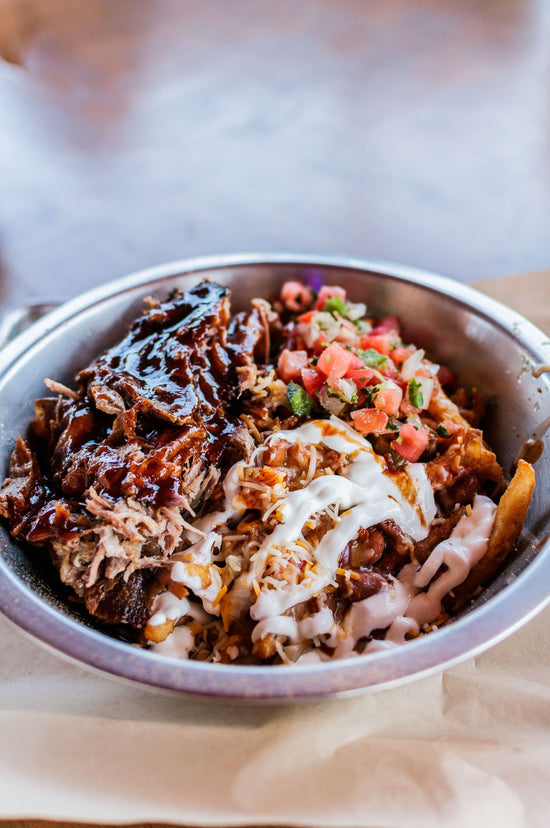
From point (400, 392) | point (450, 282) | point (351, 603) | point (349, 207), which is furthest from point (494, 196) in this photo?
point (351, 603)

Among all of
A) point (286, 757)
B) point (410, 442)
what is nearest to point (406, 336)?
point (410, 442)

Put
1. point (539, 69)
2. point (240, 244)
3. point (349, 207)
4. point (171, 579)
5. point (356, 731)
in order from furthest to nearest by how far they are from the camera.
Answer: point (539, 69) → point (349, 207) → point (240, 244) → point (171, 579) → point (356, 731)

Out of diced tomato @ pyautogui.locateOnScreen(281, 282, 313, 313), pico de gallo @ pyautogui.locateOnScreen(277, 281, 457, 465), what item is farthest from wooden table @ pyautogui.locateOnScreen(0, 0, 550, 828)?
pico de gallo @ pyautogui.locateOnScreen(277, 281, 457, 465)

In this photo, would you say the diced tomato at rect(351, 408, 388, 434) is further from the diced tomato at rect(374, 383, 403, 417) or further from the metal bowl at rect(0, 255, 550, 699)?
the metal bowl at rect(0, 255, 550, 699)

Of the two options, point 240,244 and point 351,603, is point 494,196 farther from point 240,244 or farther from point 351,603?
point 351,603

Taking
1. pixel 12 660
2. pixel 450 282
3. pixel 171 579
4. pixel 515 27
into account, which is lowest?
pixel 12 660

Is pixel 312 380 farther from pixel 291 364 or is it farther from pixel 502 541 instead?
pixel 502 541
